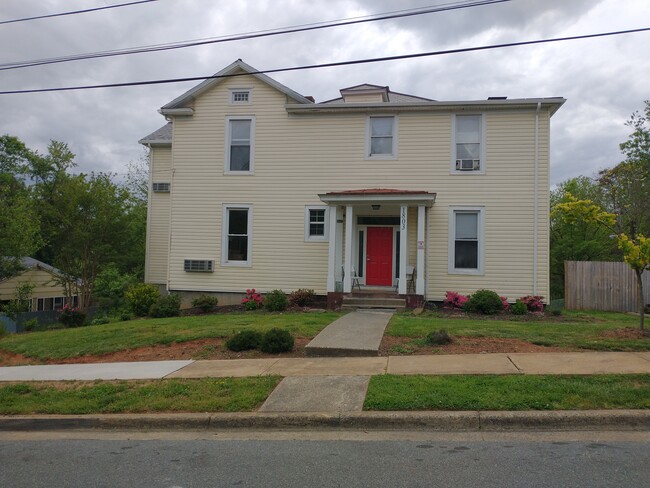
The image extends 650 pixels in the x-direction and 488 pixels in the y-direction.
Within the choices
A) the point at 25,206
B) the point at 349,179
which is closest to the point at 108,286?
the point at 25,206

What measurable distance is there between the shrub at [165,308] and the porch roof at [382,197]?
5604 millimetres

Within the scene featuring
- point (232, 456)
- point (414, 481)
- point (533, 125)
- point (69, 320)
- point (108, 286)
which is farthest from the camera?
point (108, 286)

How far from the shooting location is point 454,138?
16.3m

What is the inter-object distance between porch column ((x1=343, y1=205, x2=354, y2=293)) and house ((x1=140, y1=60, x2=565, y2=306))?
0.11 feet

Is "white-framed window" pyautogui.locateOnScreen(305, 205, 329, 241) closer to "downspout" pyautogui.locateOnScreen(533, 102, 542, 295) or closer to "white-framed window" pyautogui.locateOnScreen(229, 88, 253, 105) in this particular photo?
"white-framed window" pyautogui.locateOnScreen(229, 88, 253, 105)

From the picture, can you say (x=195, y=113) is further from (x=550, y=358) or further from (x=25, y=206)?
(x=550, y=358)

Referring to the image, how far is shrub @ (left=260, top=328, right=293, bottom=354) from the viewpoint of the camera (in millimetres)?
9013

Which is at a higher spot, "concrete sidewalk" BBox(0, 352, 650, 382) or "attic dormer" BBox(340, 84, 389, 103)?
"attic dormer" BBox(340, 84, 389, 103)

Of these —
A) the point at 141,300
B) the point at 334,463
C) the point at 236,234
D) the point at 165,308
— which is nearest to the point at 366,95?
the point at 236,234

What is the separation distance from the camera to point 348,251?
15375mm

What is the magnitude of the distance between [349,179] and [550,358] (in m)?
Answer: 10.1

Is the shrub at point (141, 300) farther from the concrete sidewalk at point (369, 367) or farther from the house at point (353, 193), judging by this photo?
the concrete sidewalk at point (369, 367)

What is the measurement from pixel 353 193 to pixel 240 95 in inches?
228

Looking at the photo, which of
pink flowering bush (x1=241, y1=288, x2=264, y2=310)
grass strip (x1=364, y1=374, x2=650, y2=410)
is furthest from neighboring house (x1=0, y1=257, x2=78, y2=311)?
grass strip (x1=364, y1=374, x2=650, y2=410)
